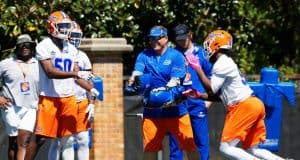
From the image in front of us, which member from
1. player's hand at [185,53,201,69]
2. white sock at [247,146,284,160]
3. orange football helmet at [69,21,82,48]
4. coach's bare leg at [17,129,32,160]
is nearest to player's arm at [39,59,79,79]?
orange football helmet at [69,21,82,48]

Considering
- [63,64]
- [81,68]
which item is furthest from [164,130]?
[63,64]

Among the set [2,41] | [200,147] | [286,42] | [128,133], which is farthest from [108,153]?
[286,42]

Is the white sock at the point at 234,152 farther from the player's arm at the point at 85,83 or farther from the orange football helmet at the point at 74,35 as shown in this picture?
the orange football helmet at the point at 74,35

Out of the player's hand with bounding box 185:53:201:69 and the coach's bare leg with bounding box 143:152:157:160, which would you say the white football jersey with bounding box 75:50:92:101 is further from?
the player's hand with bounding box 185:53:201:69

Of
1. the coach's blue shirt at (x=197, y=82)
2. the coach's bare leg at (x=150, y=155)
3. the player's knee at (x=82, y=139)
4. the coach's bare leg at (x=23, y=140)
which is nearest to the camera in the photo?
the player's knee at (x=82, y=139)

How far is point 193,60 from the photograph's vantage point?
11.2m

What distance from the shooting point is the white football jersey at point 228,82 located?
1070cm

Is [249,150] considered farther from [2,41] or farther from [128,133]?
[2,41]

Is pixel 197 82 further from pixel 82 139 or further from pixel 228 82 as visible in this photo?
pixel 82 139

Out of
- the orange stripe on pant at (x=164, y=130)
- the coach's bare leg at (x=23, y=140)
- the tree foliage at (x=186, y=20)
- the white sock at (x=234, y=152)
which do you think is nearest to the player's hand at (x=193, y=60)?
the orange stripe on pant at (x=164, y=130)

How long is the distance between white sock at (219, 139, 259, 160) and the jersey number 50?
1881 millimetres

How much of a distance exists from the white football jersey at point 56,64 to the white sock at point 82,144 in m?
0.49

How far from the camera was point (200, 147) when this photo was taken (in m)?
11.9

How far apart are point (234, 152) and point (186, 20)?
6.98 m
